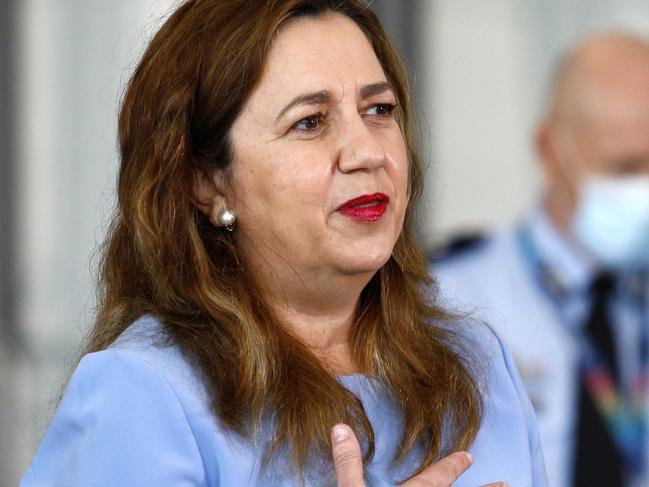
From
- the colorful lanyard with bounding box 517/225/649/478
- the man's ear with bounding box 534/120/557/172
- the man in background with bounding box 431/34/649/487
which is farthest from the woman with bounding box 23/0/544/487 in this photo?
the man's ear with bounding box 534/120/557/172

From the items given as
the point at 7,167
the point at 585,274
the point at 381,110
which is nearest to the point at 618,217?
the point at 585,274

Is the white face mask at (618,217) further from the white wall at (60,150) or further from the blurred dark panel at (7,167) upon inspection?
the blurred dark panel at (7,167)

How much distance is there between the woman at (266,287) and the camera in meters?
1.99

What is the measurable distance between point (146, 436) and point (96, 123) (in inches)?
135

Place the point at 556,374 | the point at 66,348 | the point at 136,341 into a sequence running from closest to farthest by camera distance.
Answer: the point at 136,341 < the point at 556,374 < the point at 66,348

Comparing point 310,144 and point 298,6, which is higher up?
point 298,6

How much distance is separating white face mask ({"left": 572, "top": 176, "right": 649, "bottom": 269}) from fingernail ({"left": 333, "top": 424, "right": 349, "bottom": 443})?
2665 millimetres

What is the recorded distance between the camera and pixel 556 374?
13.6 ft

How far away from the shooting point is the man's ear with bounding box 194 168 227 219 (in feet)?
7.25

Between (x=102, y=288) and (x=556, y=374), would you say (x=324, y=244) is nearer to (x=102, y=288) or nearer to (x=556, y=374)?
(x=102, y=288)

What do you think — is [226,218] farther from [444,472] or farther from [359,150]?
[444,472]

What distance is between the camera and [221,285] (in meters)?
2.17

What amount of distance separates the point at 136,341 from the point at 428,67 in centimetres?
352

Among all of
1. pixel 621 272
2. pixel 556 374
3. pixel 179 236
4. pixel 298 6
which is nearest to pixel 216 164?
pixel 179 236
